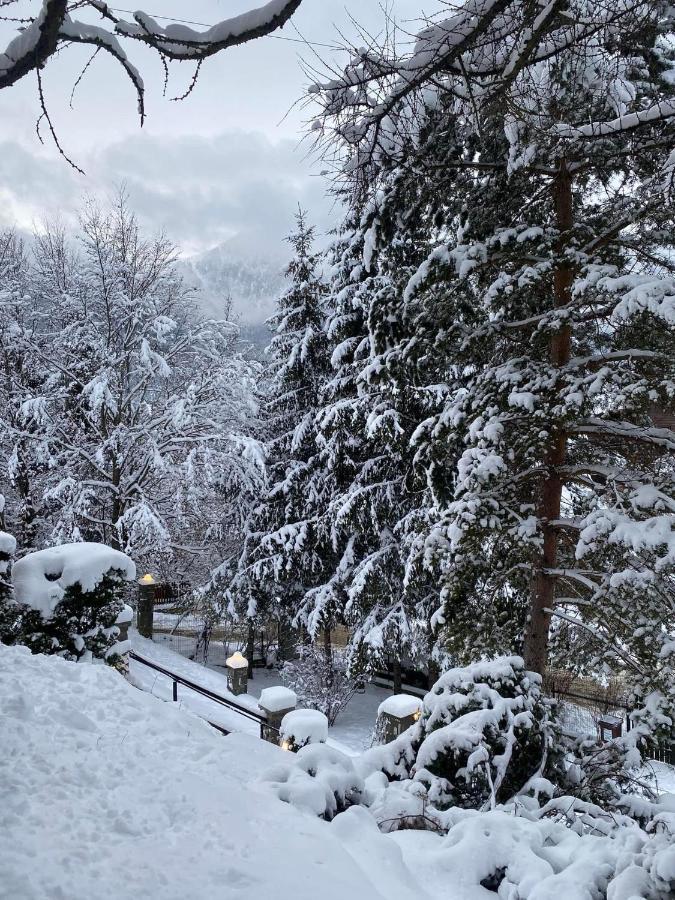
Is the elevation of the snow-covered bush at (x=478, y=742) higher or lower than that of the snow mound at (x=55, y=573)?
lower

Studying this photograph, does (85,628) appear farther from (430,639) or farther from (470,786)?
(430,639)

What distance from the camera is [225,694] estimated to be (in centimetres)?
1081

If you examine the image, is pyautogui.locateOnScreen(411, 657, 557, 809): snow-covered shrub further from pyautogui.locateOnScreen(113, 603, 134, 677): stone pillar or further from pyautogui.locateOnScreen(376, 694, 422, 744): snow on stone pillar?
pyautogui.locateOnScreen(113, 603, 134, 677): stone pillar

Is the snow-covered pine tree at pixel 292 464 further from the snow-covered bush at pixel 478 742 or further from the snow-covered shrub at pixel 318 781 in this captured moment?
the snow-covered shrub at pixel 318 781

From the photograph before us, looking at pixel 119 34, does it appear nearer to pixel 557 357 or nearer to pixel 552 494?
pixel 557 357

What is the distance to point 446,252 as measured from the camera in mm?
5805

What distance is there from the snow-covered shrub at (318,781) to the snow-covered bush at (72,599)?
156 inches

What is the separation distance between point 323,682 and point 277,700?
6209 millimetres

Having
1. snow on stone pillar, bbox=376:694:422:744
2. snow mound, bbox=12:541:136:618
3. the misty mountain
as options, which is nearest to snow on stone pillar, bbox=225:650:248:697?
snow on stone pillar, bbox=376:694:422:744

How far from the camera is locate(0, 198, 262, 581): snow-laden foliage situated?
1224 centimetres

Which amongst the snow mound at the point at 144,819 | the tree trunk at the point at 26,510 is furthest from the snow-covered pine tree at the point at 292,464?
the snow mound at the point at 144,819

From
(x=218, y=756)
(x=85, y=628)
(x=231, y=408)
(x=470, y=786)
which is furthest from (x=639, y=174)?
(x=231, y=408)

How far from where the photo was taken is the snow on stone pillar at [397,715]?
719cm

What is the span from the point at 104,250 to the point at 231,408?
482cm
